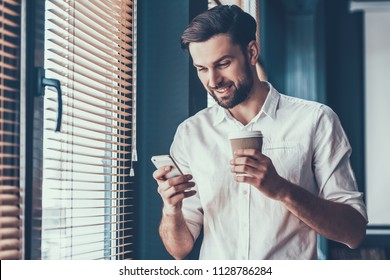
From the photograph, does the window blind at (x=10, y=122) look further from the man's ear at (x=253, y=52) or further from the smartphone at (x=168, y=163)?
the man's ear at (x=253, y=52)

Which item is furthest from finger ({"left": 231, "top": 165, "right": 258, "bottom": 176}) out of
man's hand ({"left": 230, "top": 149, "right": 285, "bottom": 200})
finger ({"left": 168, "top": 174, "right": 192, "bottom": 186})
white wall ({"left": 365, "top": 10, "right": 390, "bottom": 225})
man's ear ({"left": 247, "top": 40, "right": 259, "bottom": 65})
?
white wall ({"left": 365, "top": 10, "right": 390, "bottom": 225})

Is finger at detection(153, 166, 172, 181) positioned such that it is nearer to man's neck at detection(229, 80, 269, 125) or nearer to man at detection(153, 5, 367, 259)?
man at detection(153, 5, 367, 259)

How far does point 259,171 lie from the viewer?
119cm

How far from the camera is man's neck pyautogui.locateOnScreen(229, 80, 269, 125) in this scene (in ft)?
4.31

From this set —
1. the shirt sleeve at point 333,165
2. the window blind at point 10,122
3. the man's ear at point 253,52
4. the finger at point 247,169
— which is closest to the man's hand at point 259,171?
the finger at point 247,169

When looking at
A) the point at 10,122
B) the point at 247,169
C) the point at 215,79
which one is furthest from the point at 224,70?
the point at 10,122

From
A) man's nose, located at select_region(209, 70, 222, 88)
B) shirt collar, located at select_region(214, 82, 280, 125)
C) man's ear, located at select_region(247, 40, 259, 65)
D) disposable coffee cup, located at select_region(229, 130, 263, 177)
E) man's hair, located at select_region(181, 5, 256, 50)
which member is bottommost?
disposable coffee cup, located at select_region(229, 130, 263, 177)

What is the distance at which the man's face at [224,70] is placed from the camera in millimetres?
1290

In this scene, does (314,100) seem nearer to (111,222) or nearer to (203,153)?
(203,153)

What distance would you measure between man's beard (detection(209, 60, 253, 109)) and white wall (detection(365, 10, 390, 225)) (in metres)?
0.36

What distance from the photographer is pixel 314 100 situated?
136 cm

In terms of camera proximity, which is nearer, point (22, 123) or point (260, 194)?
point (22, 123)
